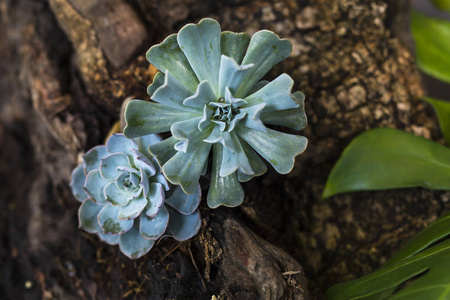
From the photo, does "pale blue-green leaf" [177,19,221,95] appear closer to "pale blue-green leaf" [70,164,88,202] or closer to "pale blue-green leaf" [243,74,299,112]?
"pale blue-green leaf" [243,74,299,112]

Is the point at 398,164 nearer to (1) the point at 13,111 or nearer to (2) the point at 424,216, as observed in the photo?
(2) the point at 424,216

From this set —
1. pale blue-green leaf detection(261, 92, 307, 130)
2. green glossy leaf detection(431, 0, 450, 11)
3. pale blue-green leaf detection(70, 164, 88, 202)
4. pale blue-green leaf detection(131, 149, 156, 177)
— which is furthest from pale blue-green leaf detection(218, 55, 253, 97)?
green glossy leaf detection(431, 0, 450, 11)

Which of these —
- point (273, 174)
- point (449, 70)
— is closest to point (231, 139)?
point (273, 174)

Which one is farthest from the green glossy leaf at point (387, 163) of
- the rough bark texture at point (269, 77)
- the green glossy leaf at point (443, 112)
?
the green glossy leaf at point (443, 112)

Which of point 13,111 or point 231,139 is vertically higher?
point 231,139

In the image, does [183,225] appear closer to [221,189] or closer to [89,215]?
[221,189]

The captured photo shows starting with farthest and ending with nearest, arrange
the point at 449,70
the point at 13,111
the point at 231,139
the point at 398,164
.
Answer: the point at 13,111 < the point at 449,70 < the point at 398,164 < the point at 231,139

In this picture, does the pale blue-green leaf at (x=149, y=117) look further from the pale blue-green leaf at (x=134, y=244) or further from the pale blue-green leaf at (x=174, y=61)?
the pale blue-green leaf at (x=134, y=244)
